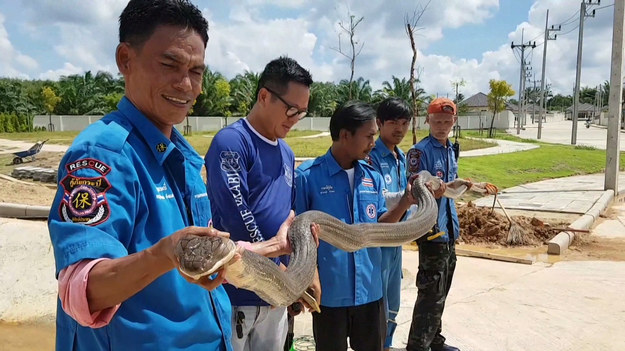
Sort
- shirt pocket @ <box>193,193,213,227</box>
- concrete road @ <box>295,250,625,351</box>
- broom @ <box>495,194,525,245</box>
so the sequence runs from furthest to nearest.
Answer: broom @ <box>495,194,525,245</box> < concrete road @ <box>295,250,625,351</box> < shirt pocket @ <box>193,193,213,227</box>

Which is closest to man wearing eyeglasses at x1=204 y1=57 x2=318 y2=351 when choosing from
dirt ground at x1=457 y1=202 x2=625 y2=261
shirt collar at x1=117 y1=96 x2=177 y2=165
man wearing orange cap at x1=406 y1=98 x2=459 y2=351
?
shirt collar at x1=117 y1=96 x2=177 y2=165

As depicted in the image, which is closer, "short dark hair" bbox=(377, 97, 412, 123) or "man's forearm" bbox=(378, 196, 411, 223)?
"man's forearm" bbox=(378, 196, 411, 223)

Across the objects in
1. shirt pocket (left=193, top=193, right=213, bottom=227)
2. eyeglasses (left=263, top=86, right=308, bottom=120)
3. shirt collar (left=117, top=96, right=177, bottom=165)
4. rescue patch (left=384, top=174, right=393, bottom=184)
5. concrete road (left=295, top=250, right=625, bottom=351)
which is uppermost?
eyeglasses (left=263, top=86, right=308, bottom=120)

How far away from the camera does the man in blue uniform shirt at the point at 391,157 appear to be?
425cm

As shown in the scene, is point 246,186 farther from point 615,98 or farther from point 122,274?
point 615,98

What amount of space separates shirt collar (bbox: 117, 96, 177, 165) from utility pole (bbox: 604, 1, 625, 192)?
17.6 meters

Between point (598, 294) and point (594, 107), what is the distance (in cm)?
11503

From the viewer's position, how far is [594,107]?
341 ft

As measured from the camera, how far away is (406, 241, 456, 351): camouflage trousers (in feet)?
14.1

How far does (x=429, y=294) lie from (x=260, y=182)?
2.36m

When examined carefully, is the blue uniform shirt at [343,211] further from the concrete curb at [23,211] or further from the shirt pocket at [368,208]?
the concrete curb at [23,211]

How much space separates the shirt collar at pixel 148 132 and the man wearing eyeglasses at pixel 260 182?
837 mm

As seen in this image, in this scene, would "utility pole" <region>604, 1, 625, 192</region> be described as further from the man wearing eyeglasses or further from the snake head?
the snake head

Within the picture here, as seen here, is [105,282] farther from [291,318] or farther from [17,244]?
[17,244]
